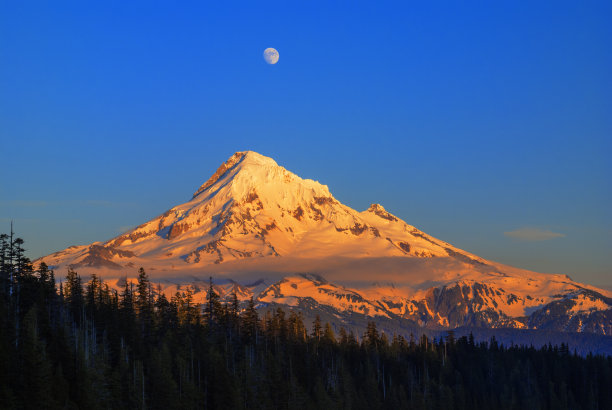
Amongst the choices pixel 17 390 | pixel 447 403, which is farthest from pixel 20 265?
pixel 447 403

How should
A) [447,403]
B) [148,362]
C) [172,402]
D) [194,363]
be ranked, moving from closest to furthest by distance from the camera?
[172,402]
[148,362]
[194,363]
[447,403]

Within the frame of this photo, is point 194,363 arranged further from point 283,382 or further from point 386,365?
point 386,365

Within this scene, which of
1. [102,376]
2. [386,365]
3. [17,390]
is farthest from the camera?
[386,365]

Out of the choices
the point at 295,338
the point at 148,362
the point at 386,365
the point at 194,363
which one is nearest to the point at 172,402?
the point at 148,362

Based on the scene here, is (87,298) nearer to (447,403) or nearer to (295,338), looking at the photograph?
(295,338)

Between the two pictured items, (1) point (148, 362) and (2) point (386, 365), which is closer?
(1) point (148, 362)

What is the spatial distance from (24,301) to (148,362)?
59.3 feet

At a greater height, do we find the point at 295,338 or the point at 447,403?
the point at 295,338

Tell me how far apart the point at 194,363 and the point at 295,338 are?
156 feet

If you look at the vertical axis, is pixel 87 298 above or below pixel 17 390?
above

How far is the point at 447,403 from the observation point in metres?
Answer: 172

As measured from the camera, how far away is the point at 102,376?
9975cm

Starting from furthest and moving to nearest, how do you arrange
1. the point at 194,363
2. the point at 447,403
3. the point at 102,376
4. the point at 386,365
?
the point at 386,365, the point at 447,403, the point at 194,363, the point at 102,376

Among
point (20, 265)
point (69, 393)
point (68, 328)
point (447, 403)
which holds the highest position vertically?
point (20, 265)
